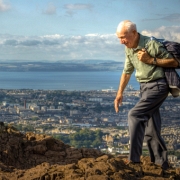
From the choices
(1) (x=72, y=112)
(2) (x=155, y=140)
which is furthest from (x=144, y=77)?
(1) (x=72, y=112)

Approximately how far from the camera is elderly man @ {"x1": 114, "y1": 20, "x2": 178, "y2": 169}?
5543mm

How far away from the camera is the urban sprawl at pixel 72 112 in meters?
19.1

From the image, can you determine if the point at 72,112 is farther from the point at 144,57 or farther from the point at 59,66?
the point at 144,57

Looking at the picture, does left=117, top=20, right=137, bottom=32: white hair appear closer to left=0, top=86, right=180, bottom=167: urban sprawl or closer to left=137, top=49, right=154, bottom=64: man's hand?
left=137, top=49, right=154, bottom=64: man's hand

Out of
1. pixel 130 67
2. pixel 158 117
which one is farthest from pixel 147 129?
pixel 130 67

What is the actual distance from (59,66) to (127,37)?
42.8m

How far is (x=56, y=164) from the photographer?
5.82 m

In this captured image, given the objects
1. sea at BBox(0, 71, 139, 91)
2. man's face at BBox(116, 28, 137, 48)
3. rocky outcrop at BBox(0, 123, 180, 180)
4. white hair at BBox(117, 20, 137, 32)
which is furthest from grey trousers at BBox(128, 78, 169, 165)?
sea at BBox(0, 71, 139, 91)

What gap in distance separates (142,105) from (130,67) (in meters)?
0.58

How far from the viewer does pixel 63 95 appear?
36188 mm

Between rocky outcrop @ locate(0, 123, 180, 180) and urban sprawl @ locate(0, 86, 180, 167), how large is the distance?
28.8 ft

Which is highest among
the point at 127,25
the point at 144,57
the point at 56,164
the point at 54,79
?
the point at 54,79

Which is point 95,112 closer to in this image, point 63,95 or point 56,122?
point 56,122

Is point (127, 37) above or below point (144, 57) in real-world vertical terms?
above
